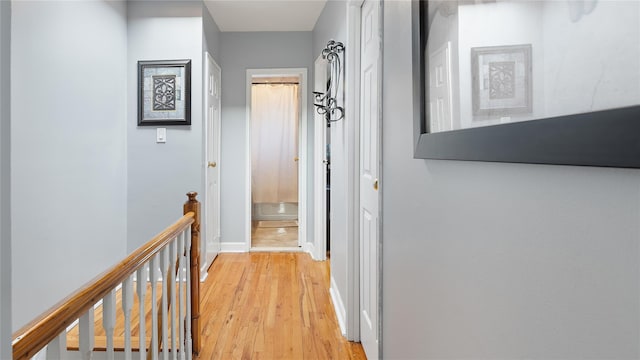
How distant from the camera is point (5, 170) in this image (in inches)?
15.4

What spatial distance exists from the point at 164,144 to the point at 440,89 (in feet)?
9.20

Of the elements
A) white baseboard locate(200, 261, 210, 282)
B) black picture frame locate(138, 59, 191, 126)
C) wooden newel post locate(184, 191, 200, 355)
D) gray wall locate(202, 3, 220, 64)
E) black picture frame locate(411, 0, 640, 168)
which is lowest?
white baseboard locate(200, 261, 210, 282)

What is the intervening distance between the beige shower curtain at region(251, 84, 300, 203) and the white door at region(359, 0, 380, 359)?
3464mm

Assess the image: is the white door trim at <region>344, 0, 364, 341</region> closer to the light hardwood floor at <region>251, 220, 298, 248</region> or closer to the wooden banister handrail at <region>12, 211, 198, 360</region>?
the wooden banister handrail at <region>12, 211, 198, 360</region>

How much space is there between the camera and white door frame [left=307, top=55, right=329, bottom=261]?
3.67 meters

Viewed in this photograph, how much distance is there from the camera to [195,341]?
1.94 metres

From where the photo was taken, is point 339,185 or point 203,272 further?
point 203,272

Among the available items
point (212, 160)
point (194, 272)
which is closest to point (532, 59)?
point (194, 272)

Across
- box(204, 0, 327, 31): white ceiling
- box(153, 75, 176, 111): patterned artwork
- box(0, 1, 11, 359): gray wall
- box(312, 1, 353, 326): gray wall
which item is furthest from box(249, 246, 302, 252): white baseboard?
box(0, 1, 11, 359): gray wall

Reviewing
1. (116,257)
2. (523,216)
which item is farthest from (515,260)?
(116,257)

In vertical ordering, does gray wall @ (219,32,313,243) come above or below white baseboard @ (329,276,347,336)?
above

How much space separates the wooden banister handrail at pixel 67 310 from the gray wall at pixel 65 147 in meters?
1.30

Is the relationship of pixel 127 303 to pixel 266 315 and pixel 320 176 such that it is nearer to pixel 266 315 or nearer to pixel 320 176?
pixel 266 315

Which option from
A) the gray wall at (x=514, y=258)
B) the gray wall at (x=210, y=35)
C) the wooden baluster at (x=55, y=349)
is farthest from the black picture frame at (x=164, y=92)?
the wooden baluster at (x=55, y=349)
